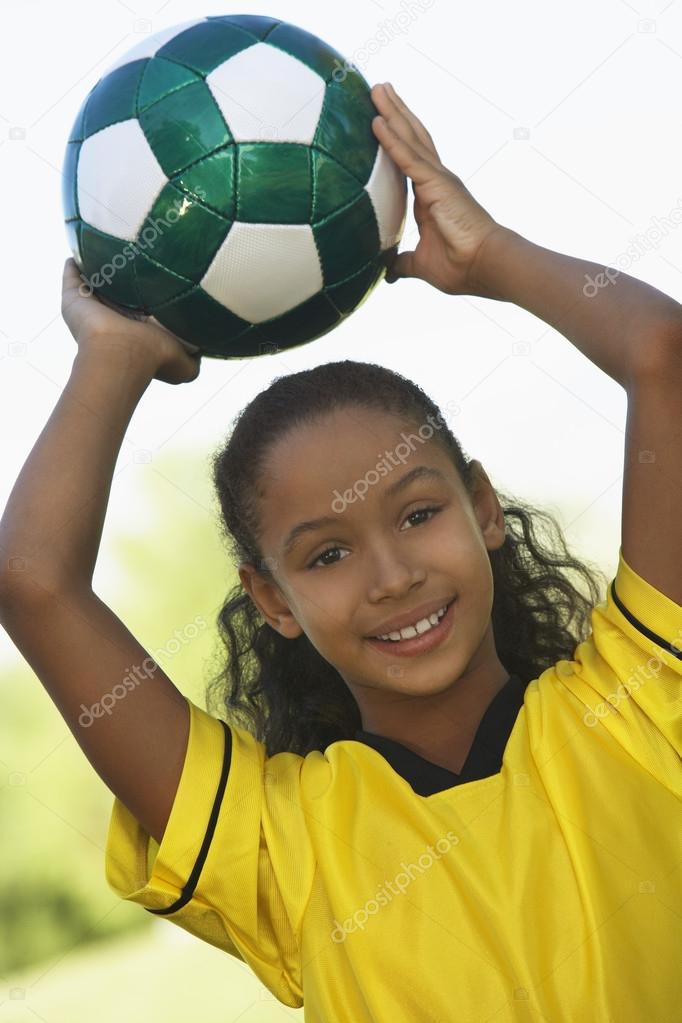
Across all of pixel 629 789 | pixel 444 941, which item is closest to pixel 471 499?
pixel 629 789

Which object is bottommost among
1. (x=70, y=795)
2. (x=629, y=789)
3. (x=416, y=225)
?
→ (x=70, y=795)

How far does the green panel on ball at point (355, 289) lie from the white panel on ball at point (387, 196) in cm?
5

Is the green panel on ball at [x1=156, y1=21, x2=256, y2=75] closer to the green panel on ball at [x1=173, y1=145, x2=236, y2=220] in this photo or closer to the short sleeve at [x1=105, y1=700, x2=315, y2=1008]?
the green panel on ball at [x1=173, y1=145, x2=236, y2=220]

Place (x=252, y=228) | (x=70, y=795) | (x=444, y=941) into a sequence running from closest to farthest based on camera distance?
(x=444, y=941) → (x=252, y=228) → (x=70, y=795)

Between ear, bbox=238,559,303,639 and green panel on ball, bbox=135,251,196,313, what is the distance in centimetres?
52

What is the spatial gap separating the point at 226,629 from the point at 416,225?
3.24 feet

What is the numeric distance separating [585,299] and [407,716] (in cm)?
76

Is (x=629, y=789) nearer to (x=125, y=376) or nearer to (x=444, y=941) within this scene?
(x=444, y=941)

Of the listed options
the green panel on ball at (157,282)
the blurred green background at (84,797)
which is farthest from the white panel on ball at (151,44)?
the blurred green background at (84,797)

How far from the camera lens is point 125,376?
200 cm

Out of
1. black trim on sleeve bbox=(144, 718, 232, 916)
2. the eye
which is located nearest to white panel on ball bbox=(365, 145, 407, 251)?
the eye

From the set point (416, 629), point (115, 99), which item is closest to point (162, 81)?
point (115, 99)

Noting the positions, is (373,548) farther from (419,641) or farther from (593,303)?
(593,303)

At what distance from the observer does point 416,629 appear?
2027mm
